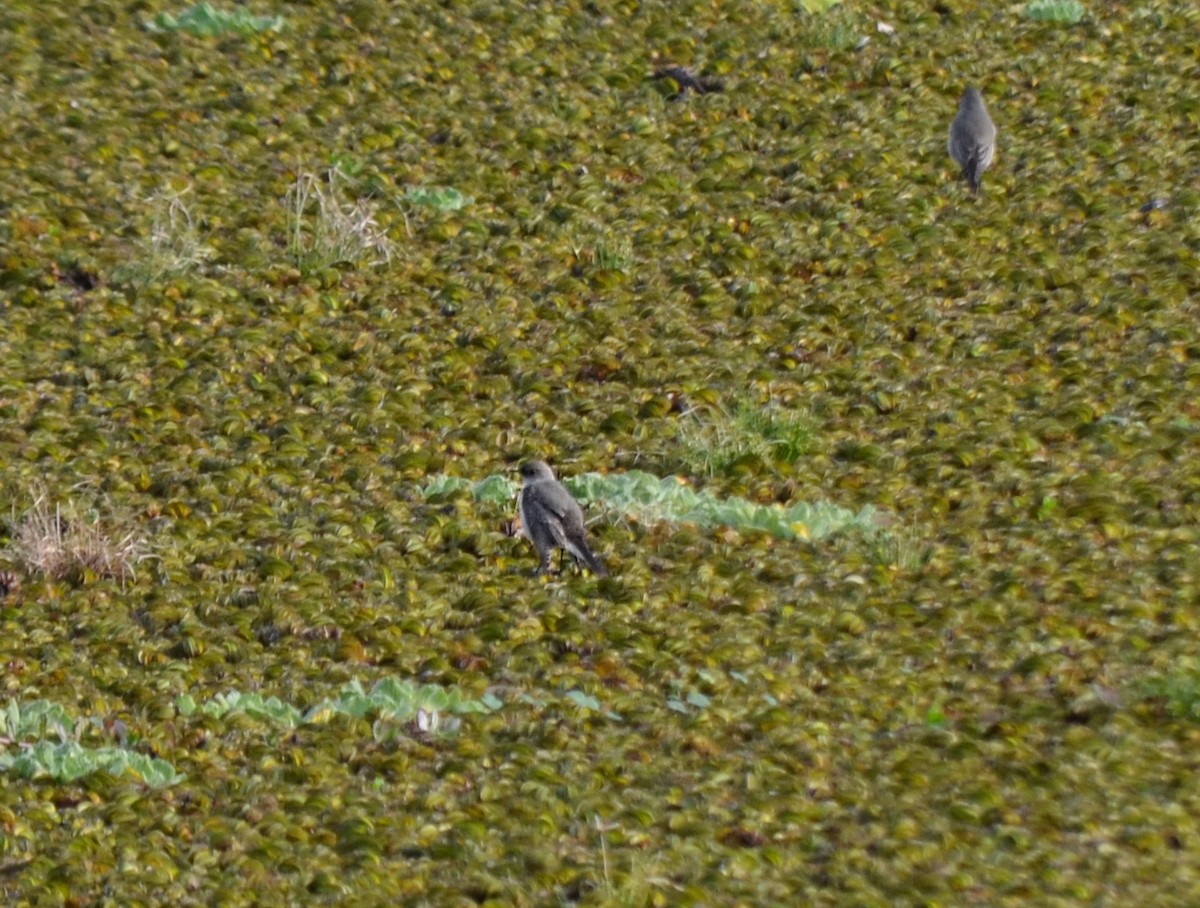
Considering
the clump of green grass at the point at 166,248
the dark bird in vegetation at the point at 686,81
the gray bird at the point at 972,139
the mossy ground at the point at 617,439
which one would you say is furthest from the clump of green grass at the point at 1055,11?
the clump of green grass at the point at 166,248

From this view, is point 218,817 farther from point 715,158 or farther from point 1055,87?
point 1055,87

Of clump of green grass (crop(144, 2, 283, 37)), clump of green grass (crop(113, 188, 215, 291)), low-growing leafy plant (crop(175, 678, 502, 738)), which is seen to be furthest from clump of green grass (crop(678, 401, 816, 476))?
clump of green grass (crop(144, 2, 283, 37))

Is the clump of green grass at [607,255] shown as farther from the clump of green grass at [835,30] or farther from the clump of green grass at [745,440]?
the clump of green grass at [835,30]

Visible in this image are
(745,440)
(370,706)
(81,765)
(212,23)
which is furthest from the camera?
(212,23)

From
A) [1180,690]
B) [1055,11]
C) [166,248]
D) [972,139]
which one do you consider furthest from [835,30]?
[1180,690]

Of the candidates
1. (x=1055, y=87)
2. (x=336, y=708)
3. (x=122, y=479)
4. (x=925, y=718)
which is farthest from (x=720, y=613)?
(x=1055, y=87)

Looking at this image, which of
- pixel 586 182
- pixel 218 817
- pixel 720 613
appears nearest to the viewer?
pixel 218 817

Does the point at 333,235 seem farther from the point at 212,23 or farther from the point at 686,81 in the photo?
the point at 686,81

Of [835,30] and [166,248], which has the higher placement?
[835,30]
